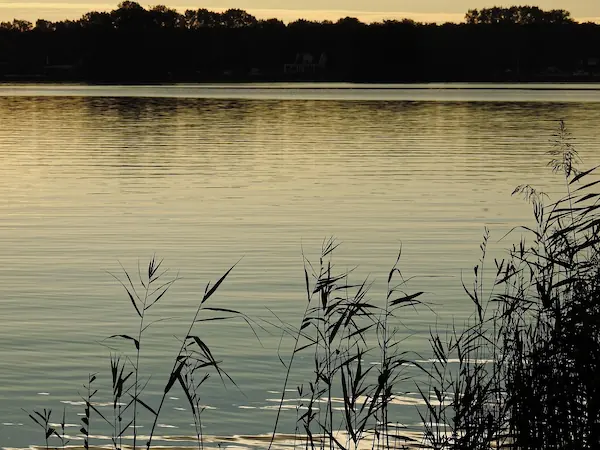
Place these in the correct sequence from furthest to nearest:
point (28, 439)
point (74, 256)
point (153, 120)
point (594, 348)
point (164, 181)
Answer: point (153, 120) → point (164, 181) → point (74, 256) → point (28, 439) → point (594, 348)

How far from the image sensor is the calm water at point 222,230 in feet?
39.5

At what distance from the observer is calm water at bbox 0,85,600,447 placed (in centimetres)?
1203

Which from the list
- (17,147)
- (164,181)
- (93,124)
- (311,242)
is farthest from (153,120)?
(311,242)

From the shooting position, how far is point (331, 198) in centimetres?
2886

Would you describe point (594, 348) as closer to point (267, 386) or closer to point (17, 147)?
point (267, 386)

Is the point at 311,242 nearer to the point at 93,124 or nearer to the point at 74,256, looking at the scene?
the point at 74,256

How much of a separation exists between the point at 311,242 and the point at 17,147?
91.8 feet

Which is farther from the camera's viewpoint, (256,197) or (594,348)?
(256,197)

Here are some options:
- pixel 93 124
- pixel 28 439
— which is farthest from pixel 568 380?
pixel 93 124

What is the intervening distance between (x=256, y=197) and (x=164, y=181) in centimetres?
484

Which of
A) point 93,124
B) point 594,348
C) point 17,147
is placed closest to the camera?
point 594,348

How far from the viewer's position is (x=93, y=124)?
6550 cm

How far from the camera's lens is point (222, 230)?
75.0ft

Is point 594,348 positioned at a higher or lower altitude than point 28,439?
higher
